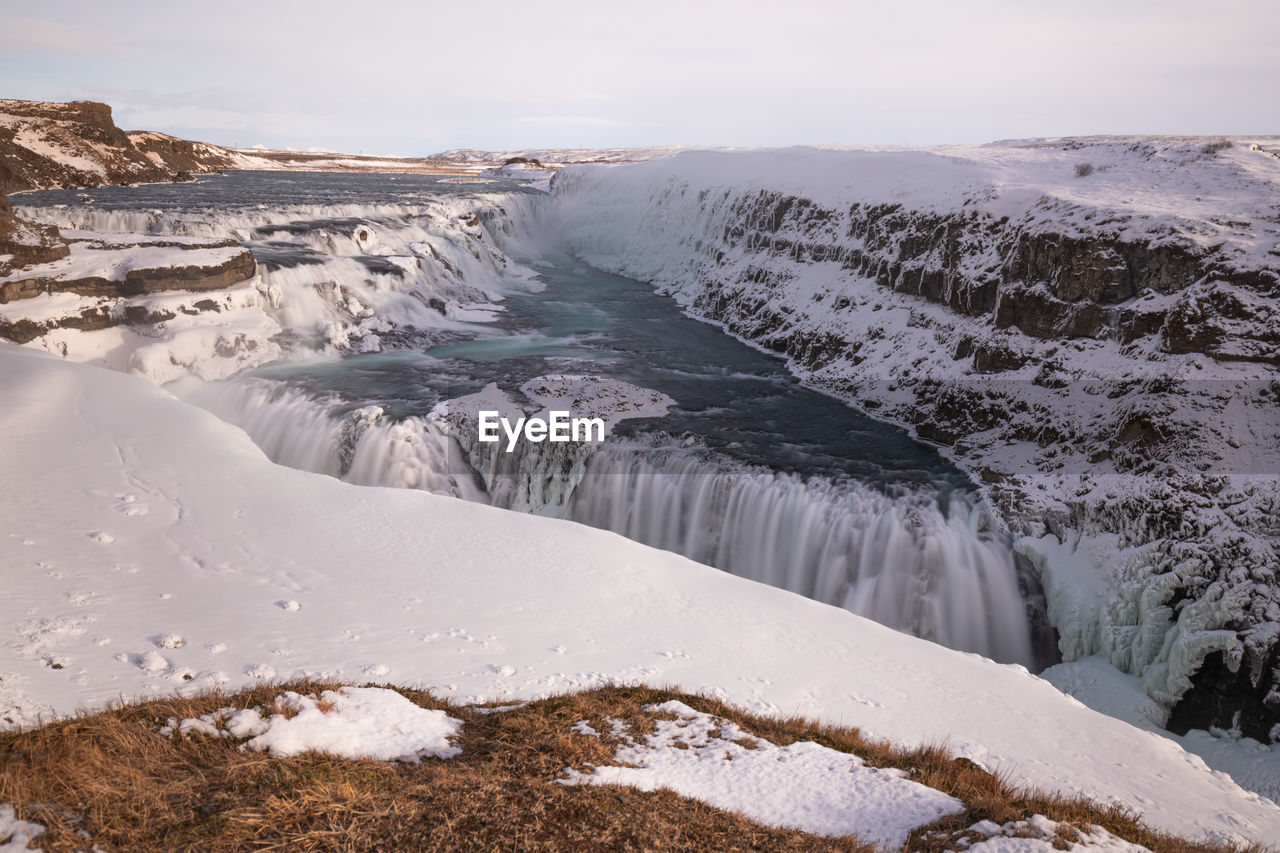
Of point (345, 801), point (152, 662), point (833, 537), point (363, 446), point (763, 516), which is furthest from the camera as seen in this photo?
point (363, 446)

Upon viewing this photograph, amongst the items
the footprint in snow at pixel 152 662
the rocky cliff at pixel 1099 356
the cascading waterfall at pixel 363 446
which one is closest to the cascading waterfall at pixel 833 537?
the rocky cliff at pixel 1099 356

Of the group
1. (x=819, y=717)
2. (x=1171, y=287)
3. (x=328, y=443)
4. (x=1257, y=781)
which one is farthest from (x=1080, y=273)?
(x=328, y=443)

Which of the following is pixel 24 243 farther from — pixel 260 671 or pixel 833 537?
pixel 833 537

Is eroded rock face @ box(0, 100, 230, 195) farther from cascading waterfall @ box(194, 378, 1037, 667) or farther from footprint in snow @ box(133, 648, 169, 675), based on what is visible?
footprint in snow @ box(133, 648, 169, 675)

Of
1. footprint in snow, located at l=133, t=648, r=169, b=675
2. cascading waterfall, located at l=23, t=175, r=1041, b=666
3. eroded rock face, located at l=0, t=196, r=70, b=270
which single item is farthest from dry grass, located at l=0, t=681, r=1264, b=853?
eroded rock face, located at l=0, t=196, r=70, b=270

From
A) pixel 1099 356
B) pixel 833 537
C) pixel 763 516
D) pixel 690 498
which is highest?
pixel 1099 356

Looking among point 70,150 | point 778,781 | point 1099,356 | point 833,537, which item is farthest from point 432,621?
point 70,150

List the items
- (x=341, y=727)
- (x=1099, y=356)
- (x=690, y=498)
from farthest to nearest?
1. (x=1099, y=356)
2. (x=690, y=498)
3. (x=341, y=727)

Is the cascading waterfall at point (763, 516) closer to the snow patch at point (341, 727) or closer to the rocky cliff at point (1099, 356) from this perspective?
the rocky cliff at point (1099, 356)
